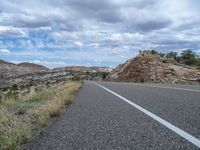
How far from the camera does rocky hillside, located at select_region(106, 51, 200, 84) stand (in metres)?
44.2

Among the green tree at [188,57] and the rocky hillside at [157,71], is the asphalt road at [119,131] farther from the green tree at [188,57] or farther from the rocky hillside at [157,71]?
the green tree at [188,57]

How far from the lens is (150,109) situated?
1009 cm

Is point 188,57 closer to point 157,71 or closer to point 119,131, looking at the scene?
point 157,71

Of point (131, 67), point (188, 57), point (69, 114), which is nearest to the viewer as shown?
point (69, 114)

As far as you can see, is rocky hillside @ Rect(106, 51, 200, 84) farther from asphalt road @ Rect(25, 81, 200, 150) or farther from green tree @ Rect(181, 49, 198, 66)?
asphalt road @ Rect(25, 81, 200, 150)

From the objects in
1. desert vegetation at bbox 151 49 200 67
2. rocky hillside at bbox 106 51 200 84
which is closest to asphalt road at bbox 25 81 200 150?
rocky hillside at bbox 106 51 200 84

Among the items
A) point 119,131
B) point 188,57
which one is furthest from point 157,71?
point 119,131

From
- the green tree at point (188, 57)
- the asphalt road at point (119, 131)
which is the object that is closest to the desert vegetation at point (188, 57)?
the green tree at point (188, 57)

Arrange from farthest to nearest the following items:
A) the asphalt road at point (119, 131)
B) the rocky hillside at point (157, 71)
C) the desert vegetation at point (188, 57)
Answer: the desert vegetation at point (188, 57) < the rocky hillside at point (157, 71) < the asphalt road at point (119, 131)

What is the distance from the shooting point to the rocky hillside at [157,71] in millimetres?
44225

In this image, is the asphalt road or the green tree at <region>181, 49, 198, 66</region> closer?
the asphalt road

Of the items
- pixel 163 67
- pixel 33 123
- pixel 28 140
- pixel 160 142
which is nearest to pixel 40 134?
pixel 28 140

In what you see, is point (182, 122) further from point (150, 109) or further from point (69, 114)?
point (69, 114)

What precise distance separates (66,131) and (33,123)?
5.68 ft
